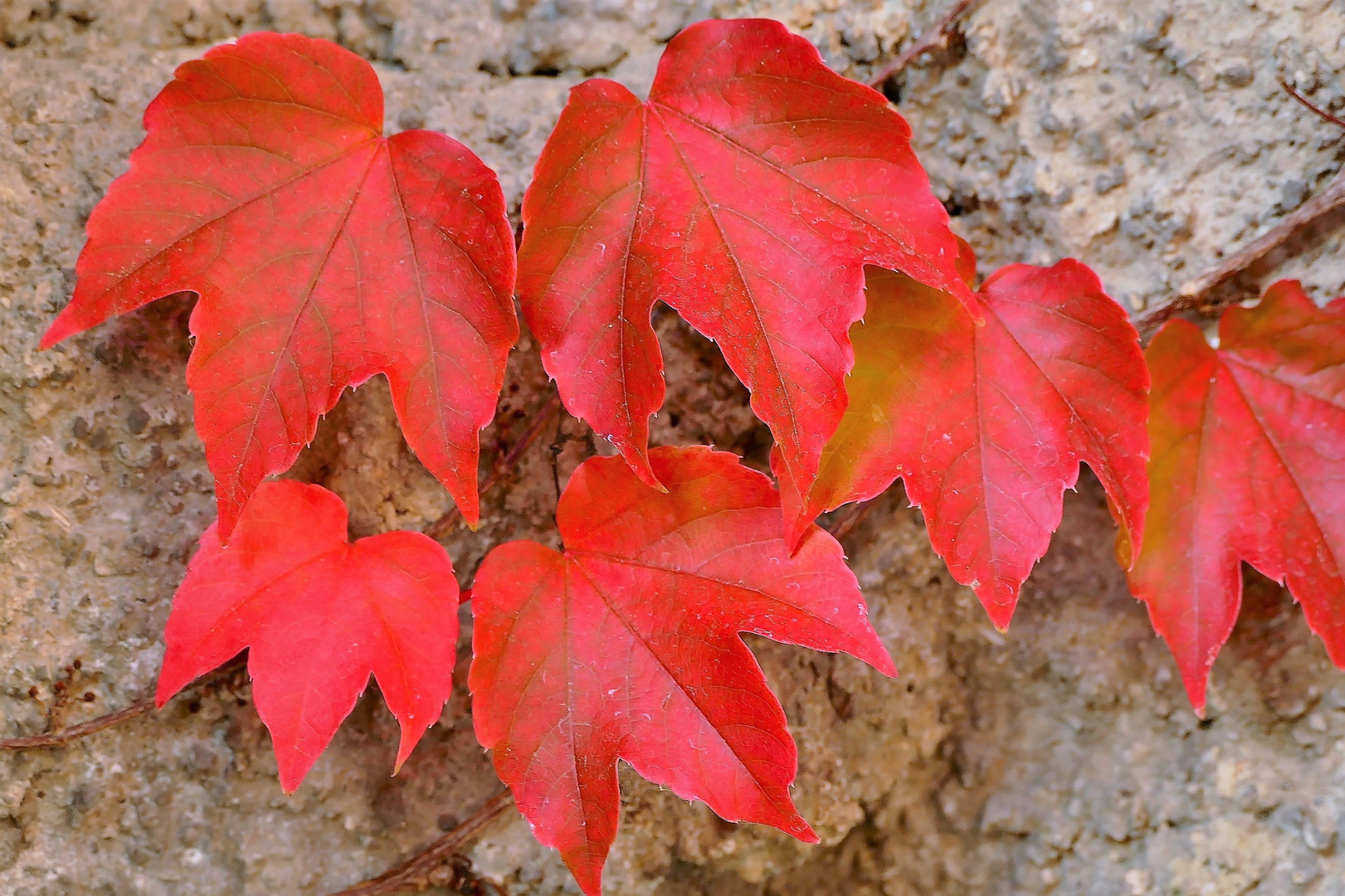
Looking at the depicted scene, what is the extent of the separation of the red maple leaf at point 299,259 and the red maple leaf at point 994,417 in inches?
12.3

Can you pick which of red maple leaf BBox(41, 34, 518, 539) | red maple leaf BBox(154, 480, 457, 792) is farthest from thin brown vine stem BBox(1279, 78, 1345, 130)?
red maple leaf BBox(154, 480, 457, 792)

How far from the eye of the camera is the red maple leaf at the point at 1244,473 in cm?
91

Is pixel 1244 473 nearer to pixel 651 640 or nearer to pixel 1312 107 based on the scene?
pixel 1312 107

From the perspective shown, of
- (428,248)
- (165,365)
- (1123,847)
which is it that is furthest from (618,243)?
(1123,847)

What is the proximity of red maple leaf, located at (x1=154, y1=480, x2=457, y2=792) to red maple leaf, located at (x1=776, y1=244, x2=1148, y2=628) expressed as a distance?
360mm

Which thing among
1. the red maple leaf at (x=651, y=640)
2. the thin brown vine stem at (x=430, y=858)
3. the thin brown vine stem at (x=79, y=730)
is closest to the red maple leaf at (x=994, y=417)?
the red maple leaf at (x=651, y=640)

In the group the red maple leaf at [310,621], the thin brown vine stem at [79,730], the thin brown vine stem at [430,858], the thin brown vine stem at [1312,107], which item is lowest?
the thin brown vine stem at [430,858]

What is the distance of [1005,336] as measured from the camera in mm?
873

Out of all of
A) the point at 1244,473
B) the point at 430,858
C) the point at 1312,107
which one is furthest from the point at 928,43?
the point at 430,858

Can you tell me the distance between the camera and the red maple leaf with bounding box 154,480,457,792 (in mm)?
792

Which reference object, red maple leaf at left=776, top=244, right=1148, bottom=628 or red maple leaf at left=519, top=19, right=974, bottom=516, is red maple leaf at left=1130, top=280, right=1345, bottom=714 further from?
red maple leaf at left=519, top=19, right=974, bottom=516

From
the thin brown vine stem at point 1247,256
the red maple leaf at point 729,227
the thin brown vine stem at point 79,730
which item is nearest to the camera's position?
the red maple leaf at point 729,227

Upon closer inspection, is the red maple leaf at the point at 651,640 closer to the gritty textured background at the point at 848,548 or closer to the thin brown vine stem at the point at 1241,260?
the gritty textured background at the point at 848,548

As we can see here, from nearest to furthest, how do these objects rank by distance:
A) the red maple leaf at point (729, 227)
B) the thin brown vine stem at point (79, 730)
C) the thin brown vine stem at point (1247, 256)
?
the red maple leaf at point (729, 227), the thin brown vine stem at point (79, 730), the thin brown vine stem at point (1247, 256)
